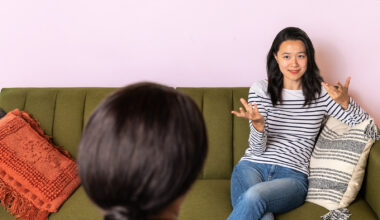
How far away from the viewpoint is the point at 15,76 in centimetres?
238

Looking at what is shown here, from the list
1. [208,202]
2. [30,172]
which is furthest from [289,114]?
[30,172]

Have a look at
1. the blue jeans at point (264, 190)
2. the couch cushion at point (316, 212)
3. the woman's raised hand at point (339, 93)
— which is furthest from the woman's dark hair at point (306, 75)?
the couch cushion at point (316, 212)

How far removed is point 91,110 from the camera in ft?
6.92

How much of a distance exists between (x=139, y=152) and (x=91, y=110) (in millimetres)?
1609

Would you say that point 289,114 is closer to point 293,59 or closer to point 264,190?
point 293,59

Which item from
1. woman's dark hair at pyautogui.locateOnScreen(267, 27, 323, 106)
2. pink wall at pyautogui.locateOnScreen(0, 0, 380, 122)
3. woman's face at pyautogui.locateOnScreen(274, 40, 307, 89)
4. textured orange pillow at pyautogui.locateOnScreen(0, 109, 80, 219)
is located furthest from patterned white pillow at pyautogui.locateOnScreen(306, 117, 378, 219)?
textured orange pillow at pyautogui.locateOnScreen(0, 109, 80, 219)

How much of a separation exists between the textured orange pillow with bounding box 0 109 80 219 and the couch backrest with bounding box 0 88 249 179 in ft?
0.46

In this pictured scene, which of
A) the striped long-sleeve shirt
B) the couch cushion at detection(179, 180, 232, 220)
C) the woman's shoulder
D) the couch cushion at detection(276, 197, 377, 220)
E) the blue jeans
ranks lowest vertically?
the couch cushion at detection(179, 180, 232, 220)

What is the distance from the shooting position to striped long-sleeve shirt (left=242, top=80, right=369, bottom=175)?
1.83 metres

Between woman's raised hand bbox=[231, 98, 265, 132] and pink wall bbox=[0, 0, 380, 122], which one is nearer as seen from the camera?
woman's raised hand bbox=[231, 98, 265, 132]

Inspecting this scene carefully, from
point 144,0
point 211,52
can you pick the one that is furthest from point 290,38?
point 144,0

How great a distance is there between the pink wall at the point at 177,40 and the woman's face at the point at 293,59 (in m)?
0.40

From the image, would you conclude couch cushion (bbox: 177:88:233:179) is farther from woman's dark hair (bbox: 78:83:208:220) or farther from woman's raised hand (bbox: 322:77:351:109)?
woman's dark hair (bbox: 78:83:208:220)

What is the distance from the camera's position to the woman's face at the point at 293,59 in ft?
6.09
